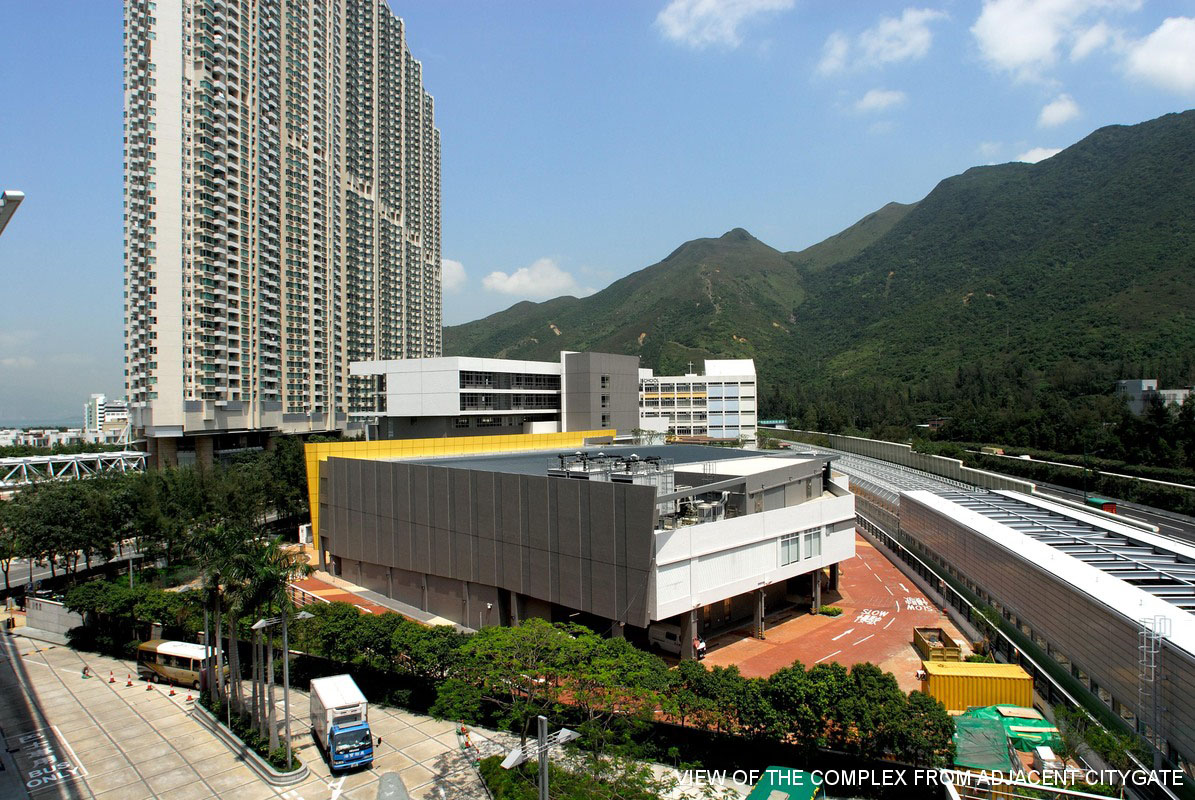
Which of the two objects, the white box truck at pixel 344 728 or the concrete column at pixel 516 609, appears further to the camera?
the concrete column at pixel 516 609

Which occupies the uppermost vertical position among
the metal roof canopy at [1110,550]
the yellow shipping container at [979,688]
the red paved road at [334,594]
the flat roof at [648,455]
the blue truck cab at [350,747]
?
the flat roof at [648,455]

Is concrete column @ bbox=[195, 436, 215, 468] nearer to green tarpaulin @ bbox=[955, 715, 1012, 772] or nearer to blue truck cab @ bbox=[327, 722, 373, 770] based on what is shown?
blue truck cab @ bbox=[327, 722, 373, 770]

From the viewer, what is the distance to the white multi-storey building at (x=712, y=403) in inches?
3898

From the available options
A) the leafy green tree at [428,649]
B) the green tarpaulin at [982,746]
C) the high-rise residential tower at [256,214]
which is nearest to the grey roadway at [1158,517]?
the green tarpaulin at [982,746]

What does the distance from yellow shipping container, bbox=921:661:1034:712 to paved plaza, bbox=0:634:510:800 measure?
52.6ft

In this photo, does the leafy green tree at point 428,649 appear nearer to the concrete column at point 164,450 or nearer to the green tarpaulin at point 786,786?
the green tarpaulin at point 786,786

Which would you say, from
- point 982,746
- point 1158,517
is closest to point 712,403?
point 1158,517

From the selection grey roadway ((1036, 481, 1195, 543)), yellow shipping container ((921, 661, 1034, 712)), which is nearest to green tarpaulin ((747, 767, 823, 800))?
yellow shipping container ((921, 661, 1034, 712))

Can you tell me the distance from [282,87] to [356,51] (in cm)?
2512

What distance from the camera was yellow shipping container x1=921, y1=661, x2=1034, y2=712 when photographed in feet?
78.0

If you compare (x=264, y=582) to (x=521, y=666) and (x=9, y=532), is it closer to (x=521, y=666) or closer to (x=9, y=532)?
(x=521, y=666)

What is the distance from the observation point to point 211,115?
76312 mm

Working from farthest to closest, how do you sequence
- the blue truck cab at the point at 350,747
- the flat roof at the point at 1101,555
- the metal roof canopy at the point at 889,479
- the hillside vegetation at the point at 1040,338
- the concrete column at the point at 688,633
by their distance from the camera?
the hillside vegetation at the point at 1040,338, the metal roof canopy at the point at 889,479, the concrete column at the point at 688,633, the blue truck cab at the point at 350,747, the flat roof at the point at 1101,555

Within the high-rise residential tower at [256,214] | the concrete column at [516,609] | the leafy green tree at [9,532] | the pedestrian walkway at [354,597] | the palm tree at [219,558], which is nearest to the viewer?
the palm tree at [219,558]
